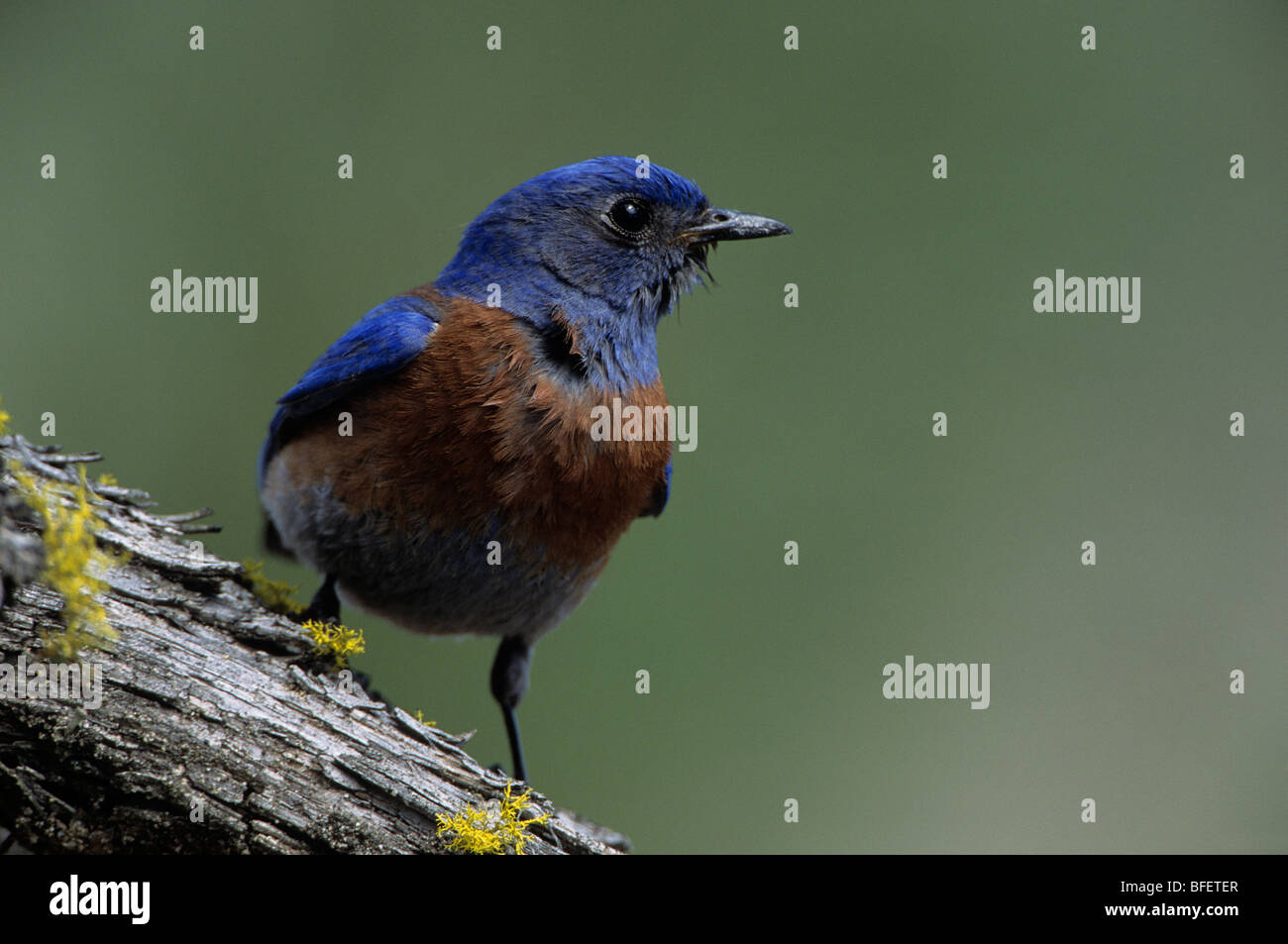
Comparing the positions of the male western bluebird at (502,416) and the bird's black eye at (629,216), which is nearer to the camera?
the male western bluebird at (502,416)

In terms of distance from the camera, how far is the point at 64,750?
3047 millimetres

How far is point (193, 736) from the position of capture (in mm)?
3168

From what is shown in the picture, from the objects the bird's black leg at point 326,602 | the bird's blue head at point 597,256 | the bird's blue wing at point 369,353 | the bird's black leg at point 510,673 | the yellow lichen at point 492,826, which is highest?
the bird's blue head at point 597,256

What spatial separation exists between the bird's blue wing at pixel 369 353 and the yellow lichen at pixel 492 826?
165cm

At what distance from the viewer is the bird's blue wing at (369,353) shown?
4277 millimetres

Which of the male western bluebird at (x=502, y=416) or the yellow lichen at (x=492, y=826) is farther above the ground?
the male western bluebird at (x=502, y=416)

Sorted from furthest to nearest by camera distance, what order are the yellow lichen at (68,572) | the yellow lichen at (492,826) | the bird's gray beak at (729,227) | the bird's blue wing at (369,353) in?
1. the bird's gray beak at (729,227)
2. the bird's blue wing at (369,353)
3. the yellow lichen at (492,826)
4. the yellow lichen at (68,572)

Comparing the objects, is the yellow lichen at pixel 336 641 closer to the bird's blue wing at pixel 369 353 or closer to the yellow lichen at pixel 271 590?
the yellow lichen at pixel 271 590

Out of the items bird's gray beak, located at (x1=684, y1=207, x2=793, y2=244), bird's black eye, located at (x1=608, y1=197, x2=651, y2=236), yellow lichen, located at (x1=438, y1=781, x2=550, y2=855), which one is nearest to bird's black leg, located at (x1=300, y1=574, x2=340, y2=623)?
yellow lichen, located at (x1=438, y1=781, x2=550, y2=855)

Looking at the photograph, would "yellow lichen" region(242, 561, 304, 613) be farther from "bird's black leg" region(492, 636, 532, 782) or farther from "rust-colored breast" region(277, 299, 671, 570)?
"bird's black leg" region(492, 636, 532, 782)

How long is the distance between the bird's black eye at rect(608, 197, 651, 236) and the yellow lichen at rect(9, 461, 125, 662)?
2387 millimetres

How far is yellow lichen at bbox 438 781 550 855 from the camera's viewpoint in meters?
3.41

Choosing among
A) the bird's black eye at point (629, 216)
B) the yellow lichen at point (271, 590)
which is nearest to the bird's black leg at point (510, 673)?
the yellow lichen at point (271, 590)
